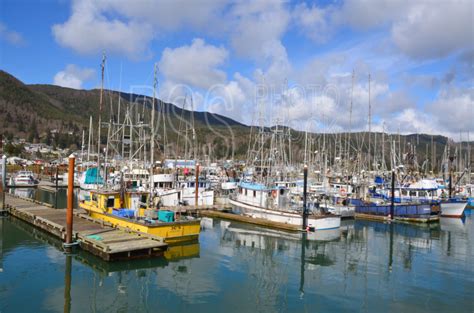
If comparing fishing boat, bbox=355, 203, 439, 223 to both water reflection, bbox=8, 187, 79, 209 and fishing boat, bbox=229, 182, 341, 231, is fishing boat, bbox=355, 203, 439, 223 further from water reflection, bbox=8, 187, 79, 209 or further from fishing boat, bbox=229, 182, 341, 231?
water reflection, bbox=8, 187, 79, 209

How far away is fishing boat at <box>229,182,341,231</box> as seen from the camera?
30.5 metres

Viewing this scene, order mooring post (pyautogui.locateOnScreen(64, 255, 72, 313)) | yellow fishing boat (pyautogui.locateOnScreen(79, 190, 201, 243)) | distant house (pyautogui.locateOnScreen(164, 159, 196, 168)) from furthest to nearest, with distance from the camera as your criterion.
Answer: distant house (pyautogui.locateOnScreen(164, 159, 196, 168)) < yellow fishing boat (pyautogui.locateOnScreen(79, 190, 201, 243)) < mooring post (pyautogui.locateOnScreen(64, 255, 72, 313))

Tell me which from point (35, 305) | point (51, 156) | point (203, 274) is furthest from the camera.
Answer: point (51, 156)

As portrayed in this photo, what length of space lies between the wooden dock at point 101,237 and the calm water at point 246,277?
61 cm

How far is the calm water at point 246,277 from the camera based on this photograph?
14836 mm

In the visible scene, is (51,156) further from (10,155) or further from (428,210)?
(428,210)

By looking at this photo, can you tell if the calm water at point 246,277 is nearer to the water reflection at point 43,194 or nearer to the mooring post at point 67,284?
the mooring post at point 67,284

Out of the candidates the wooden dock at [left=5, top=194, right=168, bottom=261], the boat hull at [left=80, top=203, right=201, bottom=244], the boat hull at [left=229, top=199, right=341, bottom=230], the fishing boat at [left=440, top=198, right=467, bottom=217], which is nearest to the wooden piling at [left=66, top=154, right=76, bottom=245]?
the wooden dock at [left=5, top=194, right=168, bottom=261]

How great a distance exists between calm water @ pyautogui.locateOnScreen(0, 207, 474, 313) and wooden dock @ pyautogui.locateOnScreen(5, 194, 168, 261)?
61 cm

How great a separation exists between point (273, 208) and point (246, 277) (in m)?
15.0

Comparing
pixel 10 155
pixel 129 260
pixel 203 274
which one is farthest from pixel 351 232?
pixel 10 155

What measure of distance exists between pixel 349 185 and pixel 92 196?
35120 mm

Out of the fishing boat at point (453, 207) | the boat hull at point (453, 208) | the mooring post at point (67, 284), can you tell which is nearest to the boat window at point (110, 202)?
the mooring post at point (67, 284)

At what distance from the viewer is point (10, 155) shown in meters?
116
